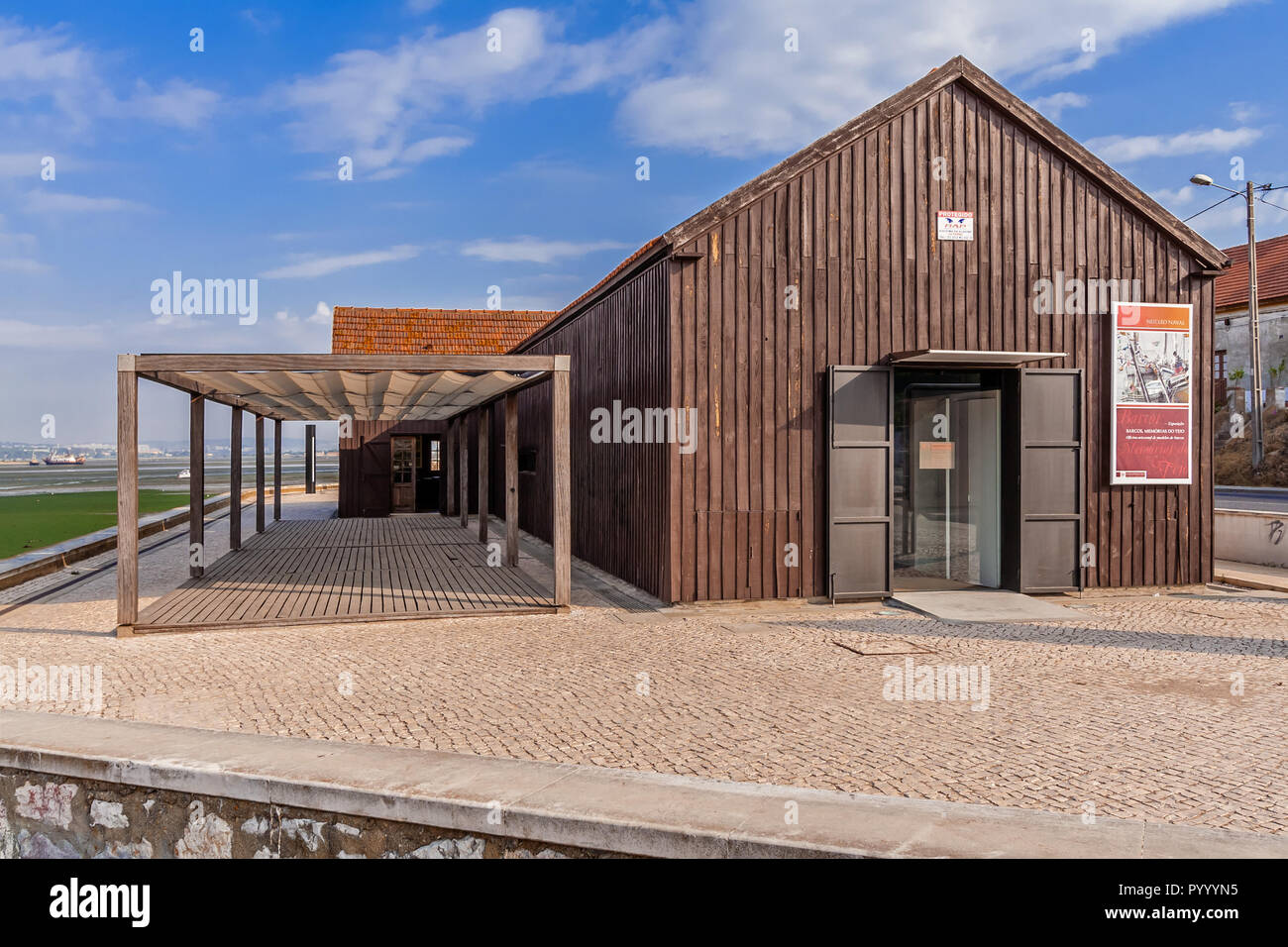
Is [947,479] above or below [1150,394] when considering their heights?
below

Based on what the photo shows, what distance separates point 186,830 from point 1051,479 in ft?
30.7

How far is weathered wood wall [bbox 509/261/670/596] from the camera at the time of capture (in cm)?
970

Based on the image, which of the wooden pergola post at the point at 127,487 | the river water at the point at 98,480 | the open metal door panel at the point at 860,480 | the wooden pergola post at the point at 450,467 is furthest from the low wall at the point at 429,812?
the river water at the point at 98,480

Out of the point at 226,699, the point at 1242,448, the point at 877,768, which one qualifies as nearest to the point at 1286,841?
the point at 877,768

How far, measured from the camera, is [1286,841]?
121 inches

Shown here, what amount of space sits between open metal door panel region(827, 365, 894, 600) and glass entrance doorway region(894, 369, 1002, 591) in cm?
67

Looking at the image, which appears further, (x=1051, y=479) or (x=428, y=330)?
(x=428, y=330)

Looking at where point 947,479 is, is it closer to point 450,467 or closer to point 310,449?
point 450,467

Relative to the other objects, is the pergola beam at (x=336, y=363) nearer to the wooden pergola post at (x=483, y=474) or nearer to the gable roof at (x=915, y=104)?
the gable roof at (x=915, y=104)

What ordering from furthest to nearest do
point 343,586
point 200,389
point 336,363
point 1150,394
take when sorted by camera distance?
point 200,389, point 343,586, point 1150,394, point 336,363

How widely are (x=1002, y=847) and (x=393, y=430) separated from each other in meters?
21.9

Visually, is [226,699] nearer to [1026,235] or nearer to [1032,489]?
[1032,489]

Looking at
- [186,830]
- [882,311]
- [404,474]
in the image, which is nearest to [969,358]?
[882,311]

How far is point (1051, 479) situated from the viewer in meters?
10.1
